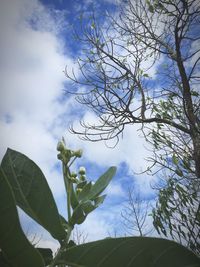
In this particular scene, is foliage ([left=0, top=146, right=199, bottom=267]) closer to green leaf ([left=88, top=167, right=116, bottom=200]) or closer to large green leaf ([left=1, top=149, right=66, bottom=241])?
large green leaf ([left=1, top=149, right=66, bottom=241])

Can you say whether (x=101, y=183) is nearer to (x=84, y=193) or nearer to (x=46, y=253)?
(x=84, y=193)

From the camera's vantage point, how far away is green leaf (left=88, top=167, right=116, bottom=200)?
0.65 metres

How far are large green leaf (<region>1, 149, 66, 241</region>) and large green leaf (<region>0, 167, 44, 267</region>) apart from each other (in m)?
0.09

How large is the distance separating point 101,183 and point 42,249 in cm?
25

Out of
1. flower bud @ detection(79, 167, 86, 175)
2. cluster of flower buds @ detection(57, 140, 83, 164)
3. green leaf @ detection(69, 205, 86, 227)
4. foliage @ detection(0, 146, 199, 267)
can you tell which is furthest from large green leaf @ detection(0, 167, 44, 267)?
flower bud @ detection(79, 167, 86, 175)

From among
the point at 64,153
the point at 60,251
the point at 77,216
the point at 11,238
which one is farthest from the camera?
the point at 64,153

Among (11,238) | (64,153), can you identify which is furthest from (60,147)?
(11,238)

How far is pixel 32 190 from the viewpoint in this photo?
1.36ft

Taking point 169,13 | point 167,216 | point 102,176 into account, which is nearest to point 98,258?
point 102,176

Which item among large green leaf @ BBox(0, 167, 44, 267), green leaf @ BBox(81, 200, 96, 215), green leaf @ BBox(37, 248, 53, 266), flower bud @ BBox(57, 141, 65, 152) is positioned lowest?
green leaf @ BBox(37, 248, 53, 266)

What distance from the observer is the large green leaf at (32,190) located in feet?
1.36

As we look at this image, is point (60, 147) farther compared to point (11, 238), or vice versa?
point (60, 147)

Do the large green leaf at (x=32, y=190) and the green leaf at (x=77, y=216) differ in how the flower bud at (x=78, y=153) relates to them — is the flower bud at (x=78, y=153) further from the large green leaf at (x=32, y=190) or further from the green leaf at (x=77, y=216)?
the large green leaf at (x=32, y=190)

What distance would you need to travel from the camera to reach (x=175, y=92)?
523cm
